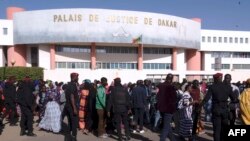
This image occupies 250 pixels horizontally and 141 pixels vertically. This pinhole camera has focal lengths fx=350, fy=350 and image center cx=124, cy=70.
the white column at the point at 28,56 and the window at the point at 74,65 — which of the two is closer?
the window at the point at 74,65

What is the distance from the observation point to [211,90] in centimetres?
782

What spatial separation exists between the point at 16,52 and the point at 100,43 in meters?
12.0

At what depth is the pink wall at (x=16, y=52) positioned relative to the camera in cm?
4862

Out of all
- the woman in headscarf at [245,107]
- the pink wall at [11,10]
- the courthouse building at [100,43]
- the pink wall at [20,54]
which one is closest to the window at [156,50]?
the courthouse building at [100,43]

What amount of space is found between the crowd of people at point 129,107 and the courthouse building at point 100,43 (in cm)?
2637

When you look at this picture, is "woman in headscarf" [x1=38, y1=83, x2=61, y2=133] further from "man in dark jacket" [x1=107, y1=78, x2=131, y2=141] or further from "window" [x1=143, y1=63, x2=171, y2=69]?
"window" [x1=143, y1=63, x2=171, y2=69]

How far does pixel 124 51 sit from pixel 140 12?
6726 mm

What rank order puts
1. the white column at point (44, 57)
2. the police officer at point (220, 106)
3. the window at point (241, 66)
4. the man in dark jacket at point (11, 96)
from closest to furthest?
the police officer at point (220, 106), the man in dark jacket at point (11, 96), the white column at point (44, 57), the window at point (241, 66)

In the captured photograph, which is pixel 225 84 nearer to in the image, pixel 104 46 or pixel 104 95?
pixel 104 95

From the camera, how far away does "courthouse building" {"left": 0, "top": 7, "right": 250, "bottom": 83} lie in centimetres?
4462

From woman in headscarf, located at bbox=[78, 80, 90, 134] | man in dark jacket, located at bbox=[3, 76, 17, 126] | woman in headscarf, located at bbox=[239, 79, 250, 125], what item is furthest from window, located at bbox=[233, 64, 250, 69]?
woman in headscarf, located at bbox=[239, 79, 250, 125]

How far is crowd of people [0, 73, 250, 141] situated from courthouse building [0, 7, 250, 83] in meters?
26.4

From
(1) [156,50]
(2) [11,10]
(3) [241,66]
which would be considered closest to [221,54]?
(3) [241,66]

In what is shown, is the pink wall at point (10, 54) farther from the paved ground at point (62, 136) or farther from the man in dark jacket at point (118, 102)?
the man in dark jacket at point (118, 102)
